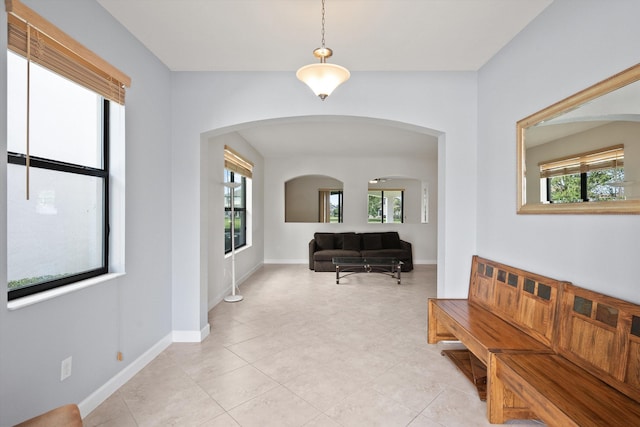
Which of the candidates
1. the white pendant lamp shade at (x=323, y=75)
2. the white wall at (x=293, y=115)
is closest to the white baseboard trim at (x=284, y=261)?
the white wall at (x=293, y=115)

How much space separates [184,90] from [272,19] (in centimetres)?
129

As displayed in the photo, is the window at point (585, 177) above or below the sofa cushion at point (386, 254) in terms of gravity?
above

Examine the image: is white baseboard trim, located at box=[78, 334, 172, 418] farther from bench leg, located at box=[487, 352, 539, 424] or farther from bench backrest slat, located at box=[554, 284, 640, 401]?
bench backrest slat, located at box=[554, 284, 640, 401]

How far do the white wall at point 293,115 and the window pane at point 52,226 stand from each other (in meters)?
0.84

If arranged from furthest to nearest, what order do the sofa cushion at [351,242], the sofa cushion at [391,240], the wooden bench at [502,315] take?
the sofa cushion at [391,240] → the sofa cushion at [351,242] → the wooden bench at [502,315]

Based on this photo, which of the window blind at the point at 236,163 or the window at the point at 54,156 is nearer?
the window at the point at 54,156

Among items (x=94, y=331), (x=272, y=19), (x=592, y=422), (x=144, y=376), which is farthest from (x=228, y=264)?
(x=592, y=422)

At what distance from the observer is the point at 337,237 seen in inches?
274

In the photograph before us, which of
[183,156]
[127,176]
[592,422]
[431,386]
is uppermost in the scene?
[183,156]

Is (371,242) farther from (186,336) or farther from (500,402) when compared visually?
(500,402)

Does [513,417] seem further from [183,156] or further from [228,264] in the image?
[228,264]

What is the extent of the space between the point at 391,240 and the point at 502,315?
4578mm

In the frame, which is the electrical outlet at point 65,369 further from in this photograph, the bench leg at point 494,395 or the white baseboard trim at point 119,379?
the bench leg at point 494,395

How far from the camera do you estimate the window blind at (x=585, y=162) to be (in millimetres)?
1549
